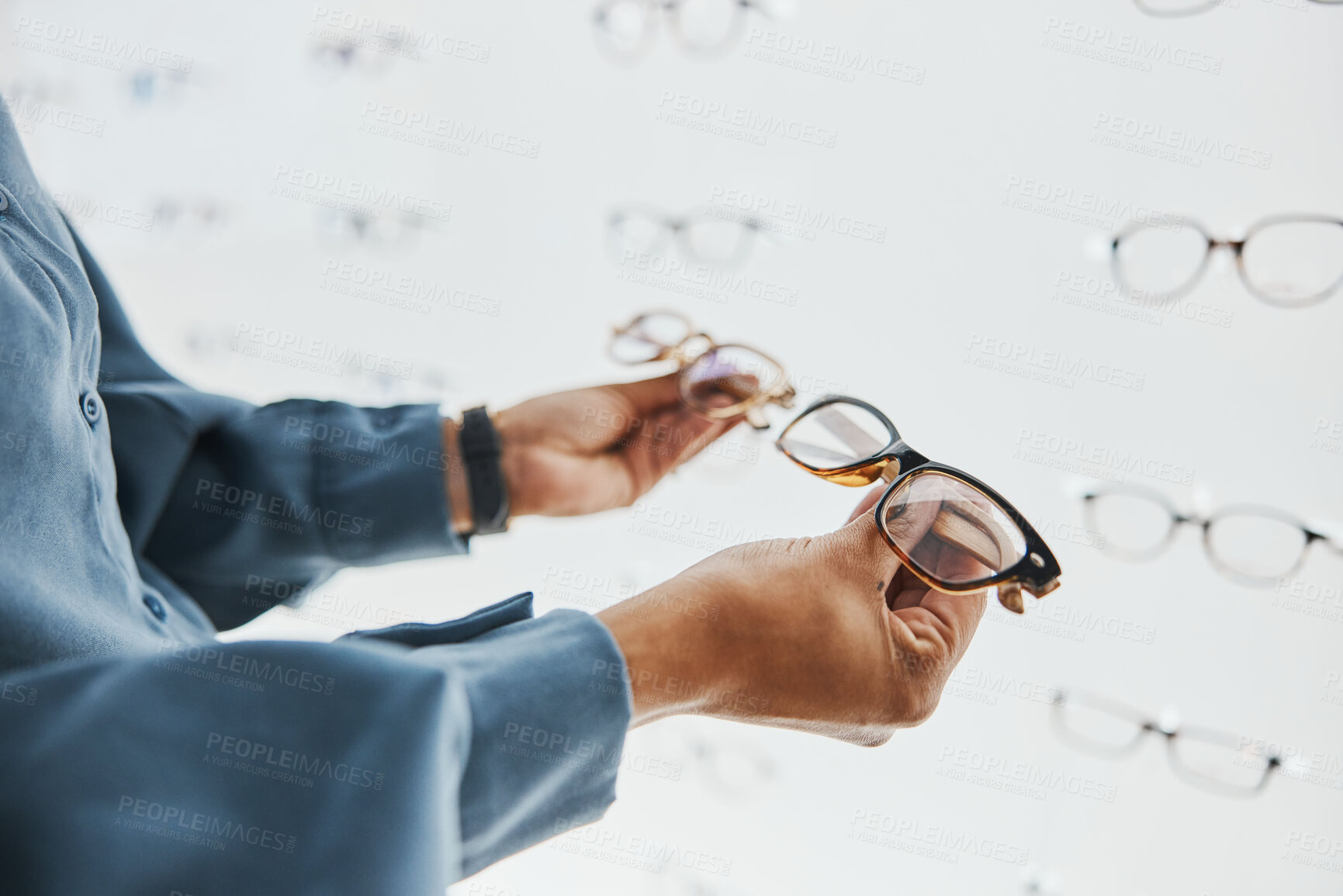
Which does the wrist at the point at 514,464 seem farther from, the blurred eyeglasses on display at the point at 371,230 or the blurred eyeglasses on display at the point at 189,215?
the blurred eyeglasses on display at the point at 189,215

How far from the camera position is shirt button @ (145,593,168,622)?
0.43 m

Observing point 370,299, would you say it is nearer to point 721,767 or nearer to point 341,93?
point 341,93

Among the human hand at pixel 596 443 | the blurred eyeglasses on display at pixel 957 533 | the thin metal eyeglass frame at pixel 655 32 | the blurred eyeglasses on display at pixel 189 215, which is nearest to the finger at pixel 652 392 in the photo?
the human hand at pixel 596 443

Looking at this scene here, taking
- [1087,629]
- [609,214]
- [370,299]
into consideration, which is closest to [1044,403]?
[1087,629]

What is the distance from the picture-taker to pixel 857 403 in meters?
0.51

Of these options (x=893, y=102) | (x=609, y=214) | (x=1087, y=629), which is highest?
(x=893, y=102)

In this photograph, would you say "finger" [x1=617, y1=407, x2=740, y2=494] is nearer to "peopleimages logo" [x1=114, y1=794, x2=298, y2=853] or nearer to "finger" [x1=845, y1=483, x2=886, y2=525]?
"finger" [x1=845, y1=483, x2=886, y2=525]

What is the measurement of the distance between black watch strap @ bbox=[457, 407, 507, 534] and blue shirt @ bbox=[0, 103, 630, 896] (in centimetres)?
18

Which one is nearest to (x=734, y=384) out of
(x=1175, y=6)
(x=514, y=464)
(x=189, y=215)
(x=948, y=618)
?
(x=514, y=464)

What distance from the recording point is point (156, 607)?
44 centimetres

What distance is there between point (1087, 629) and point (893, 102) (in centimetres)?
46

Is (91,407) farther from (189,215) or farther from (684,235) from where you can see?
(189,215)

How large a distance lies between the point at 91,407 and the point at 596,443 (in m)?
0.32

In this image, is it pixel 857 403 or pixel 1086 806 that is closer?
pixel 857 403
